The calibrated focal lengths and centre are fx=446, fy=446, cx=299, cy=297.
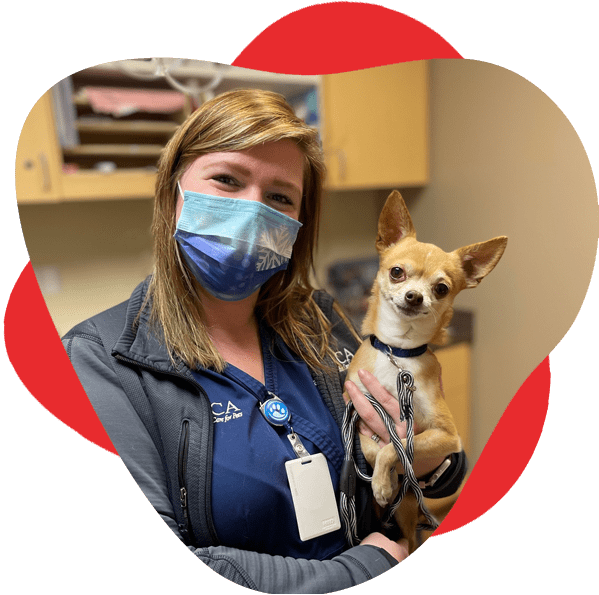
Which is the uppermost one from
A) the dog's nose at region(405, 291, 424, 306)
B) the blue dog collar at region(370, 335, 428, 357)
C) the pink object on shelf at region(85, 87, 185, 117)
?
the pink object on shelf at region(85, 87, 185, 117)

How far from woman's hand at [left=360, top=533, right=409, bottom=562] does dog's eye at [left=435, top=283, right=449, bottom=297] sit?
512mm

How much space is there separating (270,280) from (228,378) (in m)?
0.26

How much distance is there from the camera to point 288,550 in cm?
86

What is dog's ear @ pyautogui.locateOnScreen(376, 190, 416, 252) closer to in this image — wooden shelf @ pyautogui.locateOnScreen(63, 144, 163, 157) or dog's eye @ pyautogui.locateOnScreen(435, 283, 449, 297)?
dog's eye @ pyautogui.locateOnScreen(435, 283, 449, 297)

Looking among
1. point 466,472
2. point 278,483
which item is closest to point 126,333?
point 278,483

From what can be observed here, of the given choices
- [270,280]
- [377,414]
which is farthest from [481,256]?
→ [270,280]

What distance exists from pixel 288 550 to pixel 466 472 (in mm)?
418

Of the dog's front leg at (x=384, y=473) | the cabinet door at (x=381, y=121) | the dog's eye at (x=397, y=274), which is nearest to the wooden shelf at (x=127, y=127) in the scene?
the cabinet door at (x=381, y=121)

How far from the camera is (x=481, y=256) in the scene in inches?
33.2

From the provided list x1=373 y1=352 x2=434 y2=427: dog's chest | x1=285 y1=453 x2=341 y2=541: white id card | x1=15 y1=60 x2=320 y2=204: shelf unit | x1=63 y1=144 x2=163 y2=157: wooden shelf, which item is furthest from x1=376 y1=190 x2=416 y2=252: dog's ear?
x1=63 y1=144 x2=163 y2=157: wooden shelf

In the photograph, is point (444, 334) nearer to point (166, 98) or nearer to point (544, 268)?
point (544, 268)

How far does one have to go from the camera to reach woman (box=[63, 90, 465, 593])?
82 cm

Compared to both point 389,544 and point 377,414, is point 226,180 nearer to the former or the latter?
point 377,414

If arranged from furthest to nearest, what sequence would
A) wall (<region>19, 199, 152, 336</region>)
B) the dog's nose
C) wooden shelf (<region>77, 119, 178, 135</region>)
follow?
wooden shelf (<region>77, 119, 178, 135</region>), wall (<region>19, 199, 152, 336</region>), the dog's nose
